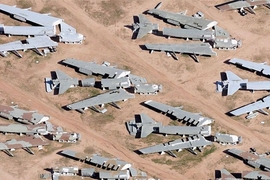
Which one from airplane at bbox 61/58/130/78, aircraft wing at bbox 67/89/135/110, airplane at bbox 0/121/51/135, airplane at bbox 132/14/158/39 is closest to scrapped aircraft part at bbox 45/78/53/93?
airplane at bbox 61/58/130/78

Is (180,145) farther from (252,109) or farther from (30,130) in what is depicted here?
(30,130)

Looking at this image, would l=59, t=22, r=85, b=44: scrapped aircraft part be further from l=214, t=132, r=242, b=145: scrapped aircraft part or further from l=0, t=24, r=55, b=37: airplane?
l=214, t=132, r=242, b=145: scrapped aircraft part

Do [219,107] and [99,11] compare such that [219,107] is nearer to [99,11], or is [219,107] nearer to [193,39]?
[193,39]

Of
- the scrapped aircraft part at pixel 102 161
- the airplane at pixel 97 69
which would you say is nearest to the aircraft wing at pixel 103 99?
the airplane at pixel 97 69

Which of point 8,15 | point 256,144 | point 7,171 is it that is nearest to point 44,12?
point 8,15

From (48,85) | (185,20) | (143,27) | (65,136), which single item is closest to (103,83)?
(48,85)

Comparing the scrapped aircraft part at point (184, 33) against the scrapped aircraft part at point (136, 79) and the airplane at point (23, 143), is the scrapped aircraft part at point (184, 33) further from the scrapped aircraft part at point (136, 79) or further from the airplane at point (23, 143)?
the airplane at point (23, 143)

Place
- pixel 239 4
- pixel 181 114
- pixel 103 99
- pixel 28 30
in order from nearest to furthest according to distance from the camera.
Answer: pixel 181 114 → pixel 103 99 → pixel 28 30 → pixel 239 4

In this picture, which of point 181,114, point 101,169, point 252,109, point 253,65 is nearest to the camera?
point 101,169
